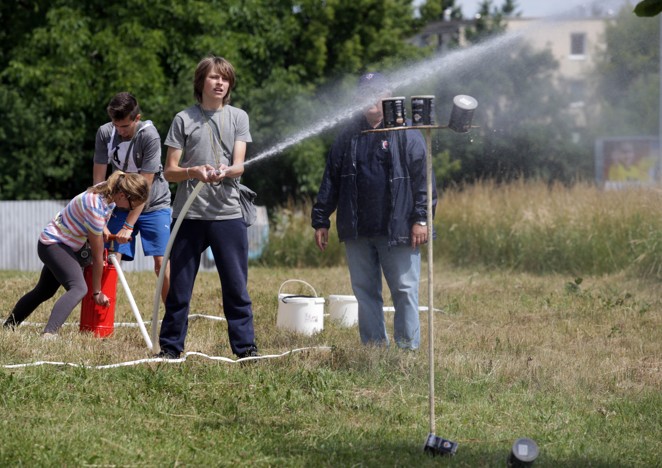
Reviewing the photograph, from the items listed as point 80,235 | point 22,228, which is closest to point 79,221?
point 80,235

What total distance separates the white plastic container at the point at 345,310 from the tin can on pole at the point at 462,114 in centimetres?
377

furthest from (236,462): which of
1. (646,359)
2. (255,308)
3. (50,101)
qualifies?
(50,101)

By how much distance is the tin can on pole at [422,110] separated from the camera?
4902 mm

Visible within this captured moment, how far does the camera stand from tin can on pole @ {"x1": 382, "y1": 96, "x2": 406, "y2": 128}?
5035mm

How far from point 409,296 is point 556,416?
5.16ft

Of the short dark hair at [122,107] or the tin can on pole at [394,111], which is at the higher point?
the short dark hair at [122,107]

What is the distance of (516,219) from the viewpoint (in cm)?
1448

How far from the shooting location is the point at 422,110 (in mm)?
4906

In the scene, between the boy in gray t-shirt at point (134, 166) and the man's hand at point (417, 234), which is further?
the boy in gray t-shirt at point (134, 166)

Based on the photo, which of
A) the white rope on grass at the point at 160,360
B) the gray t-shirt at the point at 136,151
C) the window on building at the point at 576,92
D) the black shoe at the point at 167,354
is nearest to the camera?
the white rope on grass at the point at 160,360

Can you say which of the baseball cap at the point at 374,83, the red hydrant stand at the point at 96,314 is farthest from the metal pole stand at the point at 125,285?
the baseball cap at the point at 374,83

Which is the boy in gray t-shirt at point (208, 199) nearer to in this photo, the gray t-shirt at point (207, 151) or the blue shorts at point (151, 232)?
the gray t-shirt at point (207, 151)

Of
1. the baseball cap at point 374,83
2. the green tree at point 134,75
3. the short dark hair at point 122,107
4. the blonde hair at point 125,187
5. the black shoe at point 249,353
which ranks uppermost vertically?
the green tree at point 134,75

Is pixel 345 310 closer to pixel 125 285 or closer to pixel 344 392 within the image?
pixel 125 285
